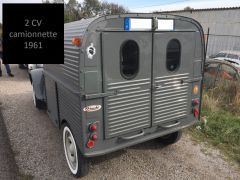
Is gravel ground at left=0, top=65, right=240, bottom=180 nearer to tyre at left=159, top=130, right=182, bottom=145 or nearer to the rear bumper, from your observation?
tyre at left=159, top=130, right=182, bottom=145

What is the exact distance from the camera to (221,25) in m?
21.4

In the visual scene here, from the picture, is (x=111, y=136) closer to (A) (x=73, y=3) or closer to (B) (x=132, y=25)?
(B) (x=132, y=25)

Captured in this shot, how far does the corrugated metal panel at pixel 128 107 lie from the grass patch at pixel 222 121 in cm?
196

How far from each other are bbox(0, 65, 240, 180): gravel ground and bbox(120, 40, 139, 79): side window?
5.29 feet

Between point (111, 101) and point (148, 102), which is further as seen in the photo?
point (148, 102)

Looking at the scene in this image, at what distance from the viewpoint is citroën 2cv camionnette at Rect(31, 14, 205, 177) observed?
2.75 m

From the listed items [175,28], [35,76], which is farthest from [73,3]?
[175,28]

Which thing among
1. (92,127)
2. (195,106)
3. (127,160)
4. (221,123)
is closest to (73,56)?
(92,127)

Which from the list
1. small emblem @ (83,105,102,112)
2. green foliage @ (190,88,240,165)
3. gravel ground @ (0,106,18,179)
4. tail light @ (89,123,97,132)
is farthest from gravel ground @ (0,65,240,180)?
small emblem @ (83,105,102,112)

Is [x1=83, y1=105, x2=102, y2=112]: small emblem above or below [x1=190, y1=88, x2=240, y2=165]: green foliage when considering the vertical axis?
above

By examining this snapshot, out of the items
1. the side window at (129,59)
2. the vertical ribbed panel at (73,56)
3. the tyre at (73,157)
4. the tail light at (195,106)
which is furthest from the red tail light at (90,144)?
the tail light at (195,106)

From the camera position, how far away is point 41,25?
493 centimetres

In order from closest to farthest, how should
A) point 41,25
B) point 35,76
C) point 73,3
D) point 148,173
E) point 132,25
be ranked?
1. point 132,25
2. point 148,173
3. point 41,25
4. point 35,76
5. point 73,3

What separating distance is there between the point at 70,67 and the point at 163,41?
138cm
